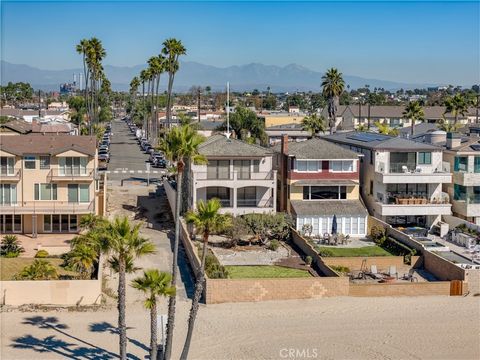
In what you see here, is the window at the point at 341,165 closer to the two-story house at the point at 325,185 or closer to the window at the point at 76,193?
the two-story house at the point at 325,185

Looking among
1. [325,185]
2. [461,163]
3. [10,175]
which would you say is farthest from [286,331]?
[461,163]

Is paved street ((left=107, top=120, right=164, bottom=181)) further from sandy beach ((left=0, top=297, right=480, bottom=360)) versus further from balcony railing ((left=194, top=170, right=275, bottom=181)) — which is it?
sandy beach ((left=0, top=297, right=480, bottom=360))

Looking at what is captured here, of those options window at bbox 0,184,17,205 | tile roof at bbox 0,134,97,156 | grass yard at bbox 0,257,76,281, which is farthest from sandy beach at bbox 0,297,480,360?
tile roof at bbox 0,134,97,156

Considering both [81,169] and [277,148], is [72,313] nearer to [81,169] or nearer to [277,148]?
[81,169]

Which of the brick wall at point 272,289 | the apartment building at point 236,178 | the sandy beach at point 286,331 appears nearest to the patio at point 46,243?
the apartment building at point 236,178

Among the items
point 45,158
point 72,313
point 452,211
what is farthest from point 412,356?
point 45,158

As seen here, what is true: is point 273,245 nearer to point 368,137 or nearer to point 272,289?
point 272,289
